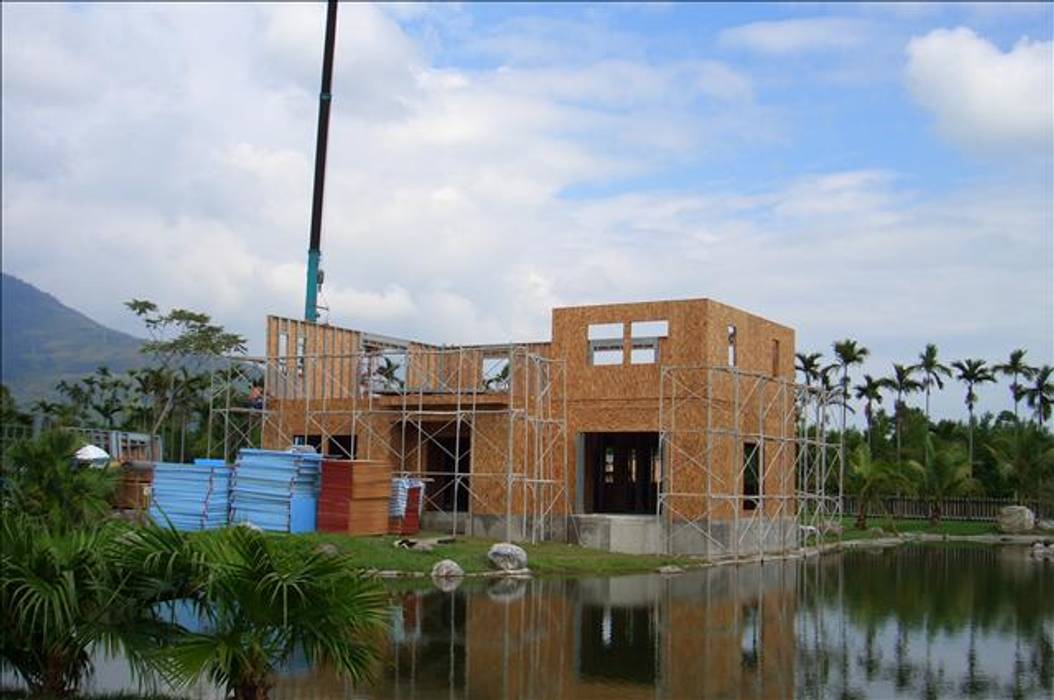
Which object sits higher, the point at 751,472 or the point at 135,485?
the point at 751,472

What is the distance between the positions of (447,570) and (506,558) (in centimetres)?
162

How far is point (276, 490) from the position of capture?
27.3 meters

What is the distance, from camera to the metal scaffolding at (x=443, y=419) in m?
31.2

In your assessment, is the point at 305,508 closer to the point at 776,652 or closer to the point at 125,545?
the point at 776,652

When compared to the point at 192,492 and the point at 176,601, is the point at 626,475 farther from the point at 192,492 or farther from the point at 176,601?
the point at 176,601

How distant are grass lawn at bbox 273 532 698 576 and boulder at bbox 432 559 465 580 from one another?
243mm

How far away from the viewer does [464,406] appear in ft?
105

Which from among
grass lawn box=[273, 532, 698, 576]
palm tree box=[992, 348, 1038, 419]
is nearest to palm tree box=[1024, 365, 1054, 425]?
palm tree box=[992, 348, 1038, 419]

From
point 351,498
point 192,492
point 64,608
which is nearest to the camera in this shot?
point 64,608

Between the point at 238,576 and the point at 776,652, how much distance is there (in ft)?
29.1

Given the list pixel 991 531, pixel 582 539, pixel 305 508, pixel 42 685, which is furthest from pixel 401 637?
pixel 991 531

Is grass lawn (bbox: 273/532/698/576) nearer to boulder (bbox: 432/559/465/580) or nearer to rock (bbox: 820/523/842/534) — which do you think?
boulder (bbox: 432/559/465/580)

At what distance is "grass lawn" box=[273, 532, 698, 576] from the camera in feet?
78.0

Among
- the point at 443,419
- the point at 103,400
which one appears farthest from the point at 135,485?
the point at 103,400
